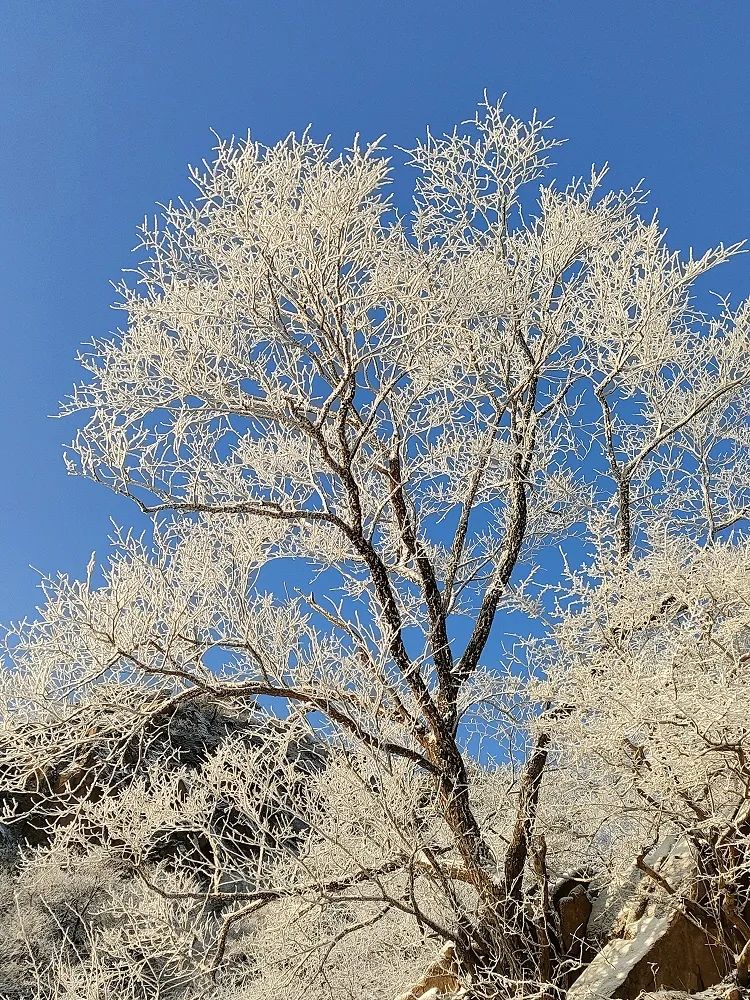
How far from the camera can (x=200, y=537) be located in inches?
368

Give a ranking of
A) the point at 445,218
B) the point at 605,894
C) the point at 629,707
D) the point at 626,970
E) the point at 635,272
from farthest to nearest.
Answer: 1. the point at 445,218
2. the point at 635,272
3. the point at 605,894
4. the point at 626,970
5. the point at 629,707

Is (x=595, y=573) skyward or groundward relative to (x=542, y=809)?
skyward

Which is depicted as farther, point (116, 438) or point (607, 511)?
point (607, 511)

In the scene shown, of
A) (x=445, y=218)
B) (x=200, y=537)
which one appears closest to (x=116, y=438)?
(x=200, y=537)

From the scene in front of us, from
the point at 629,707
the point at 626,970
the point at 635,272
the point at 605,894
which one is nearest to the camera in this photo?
the point at 629,707

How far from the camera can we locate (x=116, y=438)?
7641 millimetres

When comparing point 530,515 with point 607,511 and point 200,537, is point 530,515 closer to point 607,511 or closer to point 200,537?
point 607,511

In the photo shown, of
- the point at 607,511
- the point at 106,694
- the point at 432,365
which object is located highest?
the point at 432,365

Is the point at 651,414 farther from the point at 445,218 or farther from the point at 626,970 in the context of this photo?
the point at 626,970

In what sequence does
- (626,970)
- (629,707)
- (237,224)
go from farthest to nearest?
(237,224)
(626,970)
(629,707)

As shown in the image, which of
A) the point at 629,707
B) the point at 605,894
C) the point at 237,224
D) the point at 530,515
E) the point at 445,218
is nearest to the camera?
the point at 629,707

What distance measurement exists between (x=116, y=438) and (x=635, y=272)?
6169 mm

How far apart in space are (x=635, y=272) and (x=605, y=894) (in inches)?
272

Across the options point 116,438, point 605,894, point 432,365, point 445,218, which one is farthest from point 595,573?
point 445,218
